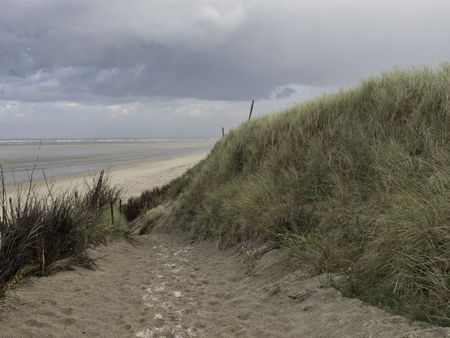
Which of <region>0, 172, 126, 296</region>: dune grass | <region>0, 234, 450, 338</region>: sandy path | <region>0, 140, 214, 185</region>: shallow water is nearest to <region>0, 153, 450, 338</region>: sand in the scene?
<region>0, 234, 450, 338</region>: sandy path

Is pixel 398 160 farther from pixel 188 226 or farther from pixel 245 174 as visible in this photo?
pixel 188 226

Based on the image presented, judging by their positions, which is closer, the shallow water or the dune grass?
the dune grass

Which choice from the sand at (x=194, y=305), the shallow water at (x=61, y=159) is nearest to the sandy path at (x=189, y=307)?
the sand at (x=194, y=305)

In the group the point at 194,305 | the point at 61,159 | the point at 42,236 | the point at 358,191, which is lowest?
the point at 194,305

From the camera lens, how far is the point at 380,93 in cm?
835

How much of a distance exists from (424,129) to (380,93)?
219cm

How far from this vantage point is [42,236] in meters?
5.49

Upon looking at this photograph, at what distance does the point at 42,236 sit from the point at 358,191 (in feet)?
13.9

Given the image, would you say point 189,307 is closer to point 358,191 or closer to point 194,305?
point 194,305

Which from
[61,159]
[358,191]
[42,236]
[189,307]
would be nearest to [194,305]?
[189,307]

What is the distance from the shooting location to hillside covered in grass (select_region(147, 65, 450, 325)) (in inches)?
153

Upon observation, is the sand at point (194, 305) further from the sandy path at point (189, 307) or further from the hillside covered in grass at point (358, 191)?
the hillside covered in grass at point (358, 191)

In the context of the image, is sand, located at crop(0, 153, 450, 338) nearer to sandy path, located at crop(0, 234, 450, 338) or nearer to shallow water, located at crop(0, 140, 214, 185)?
sandy path, located at crop(0, 234, 450, 338)

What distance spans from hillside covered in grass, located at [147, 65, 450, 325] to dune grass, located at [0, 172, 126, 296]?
8.75 feet
